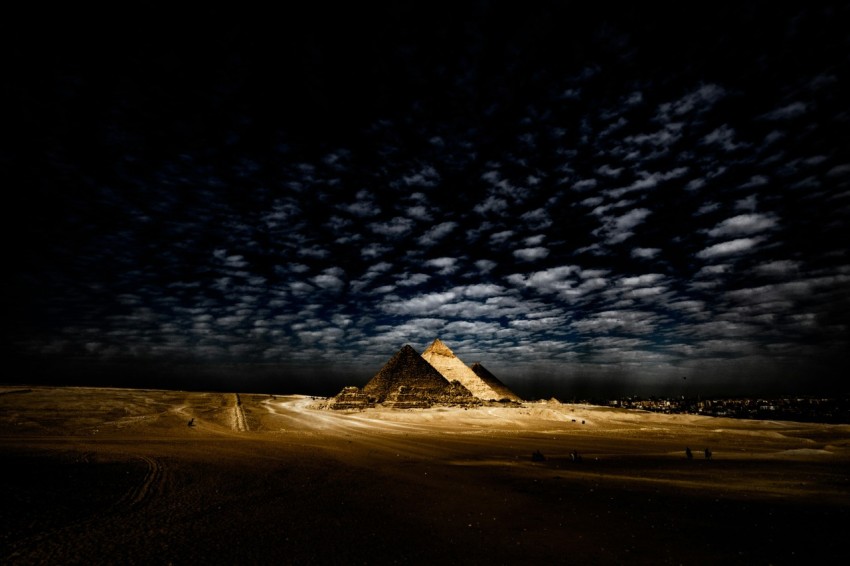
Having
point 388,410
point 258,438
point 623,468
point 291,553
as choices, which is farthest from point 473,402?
point 291,553

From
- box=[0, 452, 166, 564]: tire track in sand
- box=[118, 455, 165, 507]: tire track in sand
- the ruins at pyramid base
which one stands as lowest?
box=[118, 455, 165, 507]: tire track in sand

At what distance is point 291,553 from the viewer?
6.80 metres

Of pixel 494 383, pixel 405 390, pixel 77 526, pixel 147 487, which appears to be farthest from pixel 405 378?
pixel 77 526

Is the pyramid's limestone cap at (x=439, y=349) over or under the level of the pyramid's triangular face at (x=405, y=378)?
over

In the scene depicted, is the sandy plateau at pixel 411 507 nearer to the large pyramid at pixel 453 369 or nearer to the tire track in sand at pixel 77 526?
the tire track in sand at pixel 77 526

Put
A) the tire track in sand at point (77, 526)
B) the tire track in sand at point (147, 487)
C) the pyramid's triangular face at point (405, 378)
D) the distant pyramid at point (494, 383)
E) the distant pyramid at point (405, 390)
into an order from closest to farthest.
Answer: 1. the tire track in sand at point (77, 526)
2. the tire track in sand at point (147, 487)
3. the distant pyramid at point (405, 390)
4. the pyramid's triangular face at point (405, 378)
5. the distant pyramid at point (494, 383)

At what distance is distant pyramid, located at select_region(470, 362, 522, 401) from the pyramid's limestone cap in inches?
437

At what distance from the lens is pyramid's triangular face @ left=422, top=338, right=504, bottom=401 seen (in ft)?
270

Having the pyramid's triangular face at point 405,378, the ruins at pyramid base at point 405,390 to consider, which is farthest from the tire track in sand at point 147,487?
the pyramid's triangular face at point 405,378

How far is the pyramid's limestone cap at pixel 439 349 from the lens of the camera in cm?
8600

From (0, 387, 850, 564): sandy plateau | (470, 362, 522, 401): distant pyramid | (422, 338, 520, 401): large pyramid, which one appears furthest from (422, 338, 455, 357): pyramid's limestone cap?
(0, 387, 850, 564): sandy plateau

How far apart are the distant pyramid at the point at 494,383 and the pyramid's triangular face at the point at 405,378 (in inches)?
1363

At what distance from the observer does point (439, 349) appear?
283 ft

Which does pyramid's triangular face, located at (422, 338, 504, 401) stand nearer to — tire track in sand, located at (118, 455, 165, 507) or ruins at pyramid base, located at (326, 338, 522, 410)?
ruins at pyramid base, located at (326, 338, 522, 410)
